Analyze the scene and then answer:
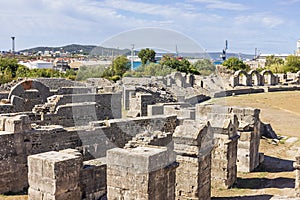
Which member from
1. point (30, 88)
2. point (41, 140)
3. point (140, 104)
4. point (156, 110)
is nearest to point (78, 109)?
point (156, 110)

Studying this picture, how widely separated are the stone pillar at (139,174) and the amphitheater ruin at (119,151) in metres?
0.02

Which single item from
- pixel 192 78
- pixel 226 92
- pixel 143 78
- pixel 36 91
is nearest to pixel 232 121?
pixel 36 91

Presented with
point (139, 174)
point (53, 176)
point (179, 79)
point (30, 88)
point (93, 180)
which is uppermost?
point (179, 79)

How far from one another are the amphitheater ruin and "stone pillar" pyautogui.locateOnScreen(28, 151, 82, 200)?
0.02 metres

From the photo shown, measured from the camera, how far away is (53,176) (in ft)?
23.1

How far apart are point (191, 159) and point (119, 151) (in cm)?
216

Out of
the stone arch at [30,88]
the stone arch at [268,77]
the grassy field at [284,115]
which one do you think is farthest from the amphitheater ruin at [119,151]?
the stone arch at [268,77]

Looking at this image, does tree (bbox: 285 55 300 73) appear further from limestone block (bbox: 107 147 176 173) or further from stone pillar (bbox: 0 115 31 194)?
limestone block (bbox: 107 147 176 173)

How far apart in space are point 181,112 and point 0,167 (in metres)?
6.82

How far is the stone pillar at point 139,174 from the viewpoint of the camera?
6508mm

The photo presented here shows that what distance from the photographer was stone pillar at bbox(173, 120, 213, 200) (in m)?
8.34

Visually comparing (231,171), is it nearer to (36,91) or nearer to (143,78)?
(36,91)

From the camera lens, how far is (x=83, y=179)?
8242 mm

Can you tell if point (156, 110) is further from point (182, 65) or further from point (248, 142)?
point (182, 65)
